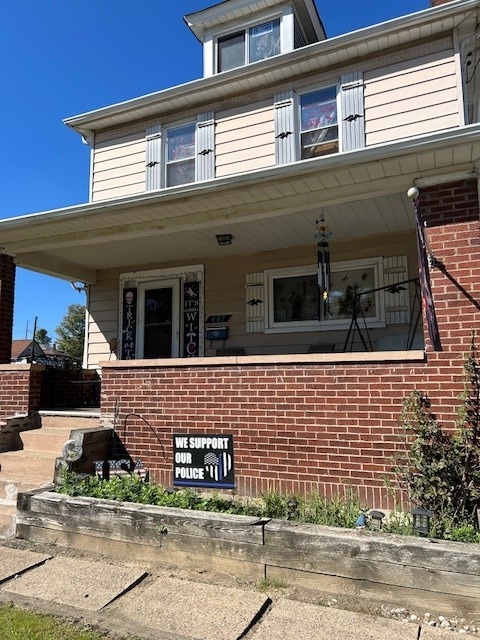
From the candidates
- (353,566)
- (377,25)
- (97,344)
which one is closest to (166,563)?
(353,566)

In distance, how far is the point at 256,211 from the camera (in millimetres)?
5672

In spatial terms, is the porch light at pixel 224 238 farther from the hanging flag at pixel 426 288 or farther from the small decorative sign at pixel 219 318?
the hanging flag at pixel 426 288

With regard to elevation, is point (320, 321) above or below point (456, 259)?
below

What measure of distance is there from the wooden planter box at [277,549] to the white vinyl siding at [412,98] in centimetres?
619

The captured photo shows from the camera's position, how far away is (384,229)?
272 inches

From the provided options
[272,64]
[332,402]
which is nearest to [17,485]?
[332,402]

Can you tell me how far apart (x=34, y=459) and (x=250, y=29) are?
8779 mm

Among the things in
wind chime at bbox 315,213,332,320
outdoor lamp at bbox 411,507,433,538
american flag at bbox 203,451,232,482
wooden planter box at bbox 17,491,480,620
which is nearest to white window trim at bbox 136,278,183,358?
wind chime at bbox 315,213,332,320

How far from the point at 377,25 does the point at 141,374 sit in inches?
252

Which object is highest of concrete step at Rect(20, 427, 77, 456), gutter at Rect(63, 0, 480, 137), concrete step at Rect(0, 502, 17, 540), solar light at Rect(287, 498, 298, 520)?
gutter at Rect(63, 0, 480, 137)

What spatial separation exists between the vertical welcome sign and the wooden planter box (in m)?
→ 4.34

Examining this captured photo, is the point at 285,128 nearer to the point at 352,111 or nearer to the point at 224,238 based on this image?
the point at 352,111

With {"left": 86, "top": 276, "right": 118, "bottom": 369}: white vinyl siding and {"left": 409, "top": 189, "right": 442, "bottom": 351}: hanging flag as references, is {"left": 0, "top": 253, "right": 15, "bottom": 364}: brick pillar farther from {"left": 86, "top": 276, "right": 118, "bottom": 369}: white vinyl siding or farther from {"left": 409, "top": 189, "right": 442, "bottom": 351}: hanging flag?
{"left": 409, "top": 189, "right": 442, "bottom": 351}: hanging flag

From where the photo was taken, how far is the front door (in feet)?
28.7
